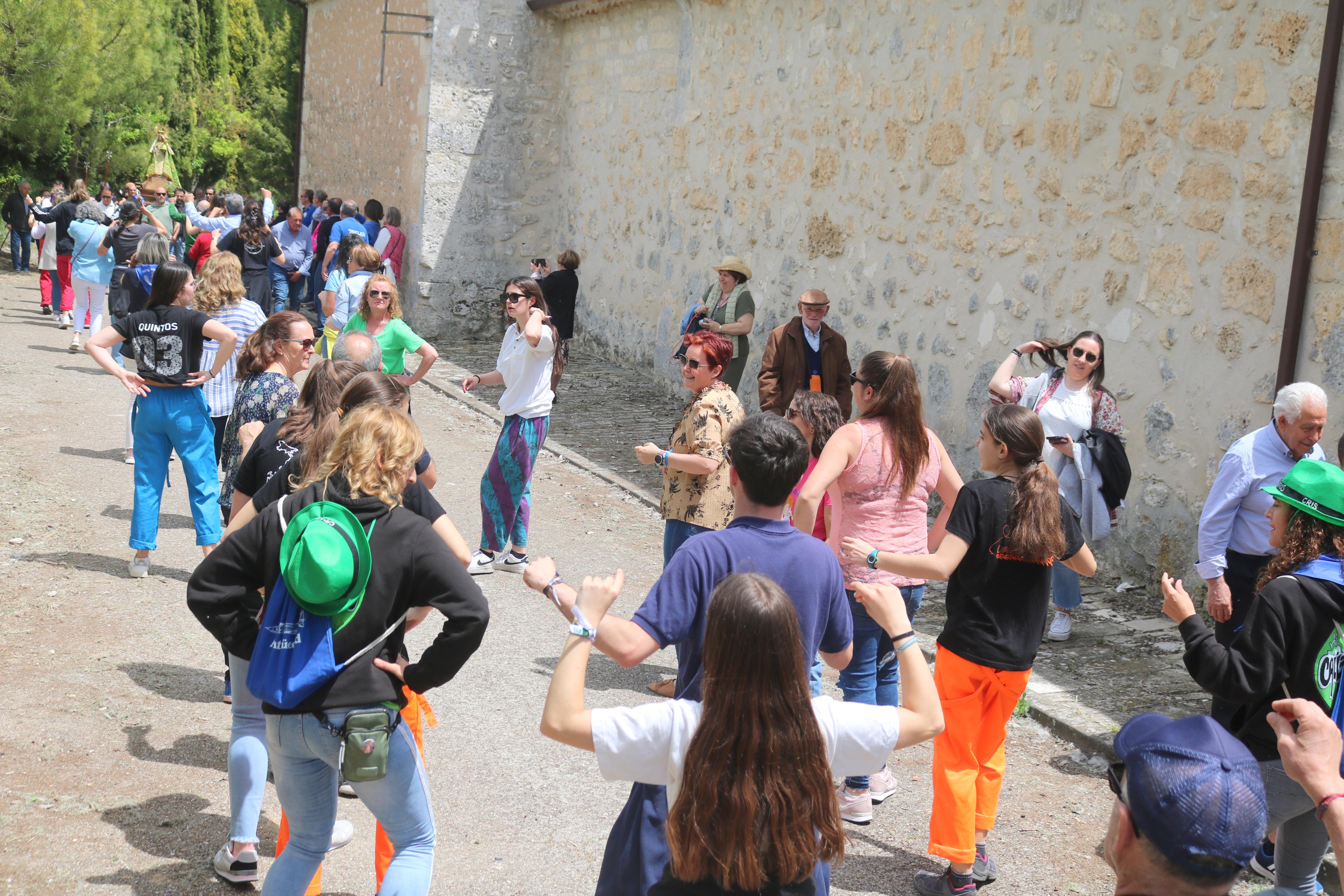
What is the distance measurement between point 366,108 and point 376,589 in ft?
58.4

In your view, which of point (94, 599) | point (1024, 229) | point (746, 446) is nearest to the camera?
point (746, 446)

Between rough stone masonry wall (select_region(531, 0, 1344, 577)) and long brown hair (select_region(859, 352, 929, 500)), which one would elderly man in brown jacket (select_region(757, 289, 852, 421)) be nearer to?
rough stone masonry wall (select_region(531, 0, 1344, 577))

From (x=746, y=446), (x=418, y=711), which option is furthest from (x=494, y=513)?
(x=746, y=446)

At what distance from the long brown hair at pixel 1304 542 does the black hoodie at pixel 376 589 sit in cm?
209

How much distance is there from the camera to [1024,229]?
7898mm

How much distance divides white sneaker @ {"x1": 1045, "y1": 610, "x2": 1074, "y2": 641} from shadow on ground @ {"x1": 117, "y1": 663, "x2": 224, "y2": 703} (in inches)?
164

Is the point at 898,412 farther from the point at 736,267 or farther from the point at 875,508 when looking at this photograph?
the point at 736,267

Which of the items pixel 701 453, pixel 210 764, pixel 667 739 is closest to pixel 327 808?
pixel 667 739

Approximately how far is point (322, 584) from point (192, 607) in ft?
1.34

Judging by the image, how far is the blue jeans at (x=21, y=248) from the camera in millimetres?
20625

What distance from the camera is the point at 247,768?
3.52 metres

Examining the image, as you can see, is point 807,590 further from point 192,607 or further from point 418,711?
point 192,607

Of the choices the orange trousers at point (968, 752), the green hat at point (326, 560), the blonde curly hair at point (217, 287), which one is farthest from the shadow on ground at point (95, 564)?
the orange trousers at point (968, 752)

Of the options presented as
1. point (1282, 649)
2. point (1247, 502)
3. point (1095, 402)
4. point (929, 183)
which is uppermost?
point (929, 183)
